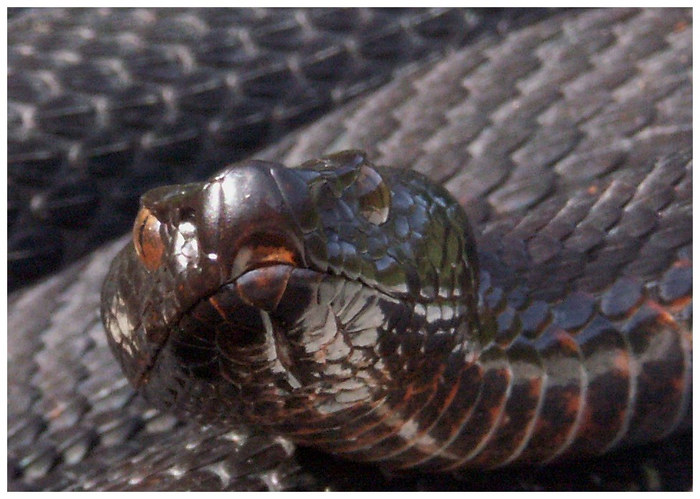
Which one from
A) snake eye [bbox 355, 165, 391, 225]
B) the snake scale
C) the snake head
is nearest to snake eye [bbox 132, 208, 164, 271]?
the snake head

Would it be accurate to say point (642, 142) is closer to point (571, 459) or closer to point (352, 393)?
point (571, 459)

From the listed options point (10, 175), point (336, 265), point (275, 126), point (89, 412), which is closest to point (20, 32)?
point (10, 175)

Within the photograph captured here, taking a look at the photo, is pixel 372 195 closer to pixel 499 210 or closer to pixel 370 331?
pixel 370 331

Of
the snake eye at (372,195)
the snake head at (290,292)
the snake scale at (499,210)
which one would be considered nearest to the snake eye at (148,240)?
the snake head at (290,292)

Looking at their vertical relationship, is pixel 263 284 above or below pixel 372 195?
below

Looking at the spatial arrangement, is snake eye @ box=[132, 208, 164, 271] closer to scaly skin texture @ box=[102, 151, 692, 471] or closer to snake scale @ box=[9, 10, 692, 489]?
scaly skin texture @ box=[102, 151, 692, 471]

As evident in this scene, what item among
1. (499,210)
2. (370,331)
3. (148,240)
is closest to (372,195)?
(370,331)

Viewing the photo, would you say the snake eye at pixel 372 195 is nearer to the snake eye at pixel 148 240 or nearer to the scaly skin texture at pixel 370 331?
the scaly skin texture at pixel 370 331
